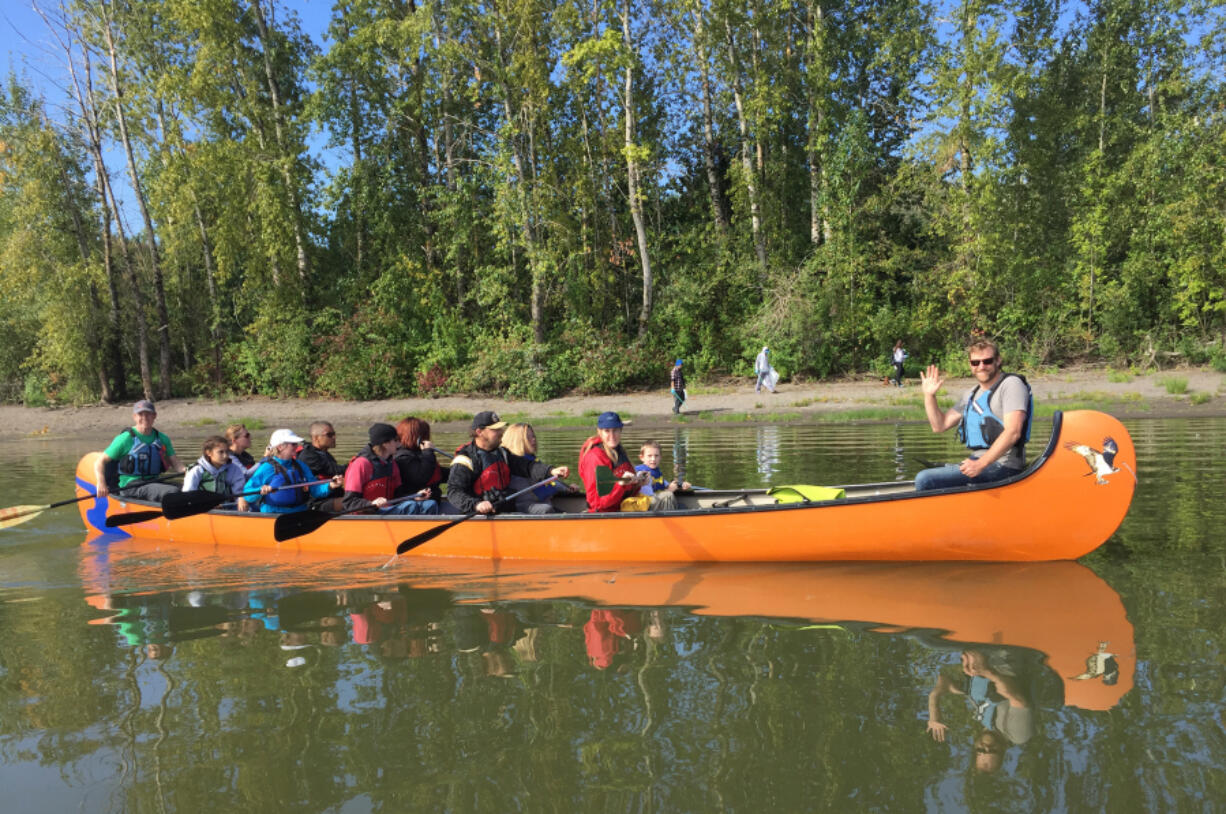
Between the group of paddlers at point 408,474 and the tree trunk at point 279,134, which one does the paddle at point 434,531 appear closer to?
the group of paddlers at point 408,474

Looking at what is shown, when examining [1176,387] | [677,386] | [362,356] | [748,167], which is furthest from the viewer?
[362,356]

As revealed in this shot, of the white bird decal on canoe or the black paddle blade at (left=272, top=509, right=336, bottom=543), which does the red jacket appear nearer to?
the black paddle blade at (left=272, top=509, right=336, bottom=543)

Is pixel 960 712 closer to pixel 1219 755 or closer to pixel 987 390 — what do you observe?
pixel 1219 755

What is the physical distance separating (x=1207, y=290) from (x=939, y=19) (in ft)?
32.5

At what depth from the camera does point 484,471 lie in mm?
Answer: 7156

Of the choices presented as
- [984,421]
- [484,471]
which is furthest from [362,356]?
[984,421]

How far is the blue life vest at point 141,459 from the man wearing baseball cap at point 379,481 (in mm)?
3025

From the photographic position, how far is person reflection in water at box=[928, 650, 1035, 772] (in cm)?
338

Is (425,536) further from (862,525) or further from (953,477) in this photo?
(953,477)

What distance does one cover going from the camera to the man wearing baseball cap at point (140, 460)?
851 centimetres

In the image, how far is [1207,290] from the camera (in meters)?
19.8

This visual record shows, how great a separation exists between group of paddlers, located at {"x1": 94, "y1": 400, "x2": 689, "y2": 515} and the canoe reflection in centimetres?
58

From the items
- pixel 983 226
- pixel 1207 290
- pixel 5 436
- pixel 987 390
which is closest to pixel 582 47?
pixel 983 226

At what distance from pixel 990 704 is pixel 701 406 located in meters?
16.7
